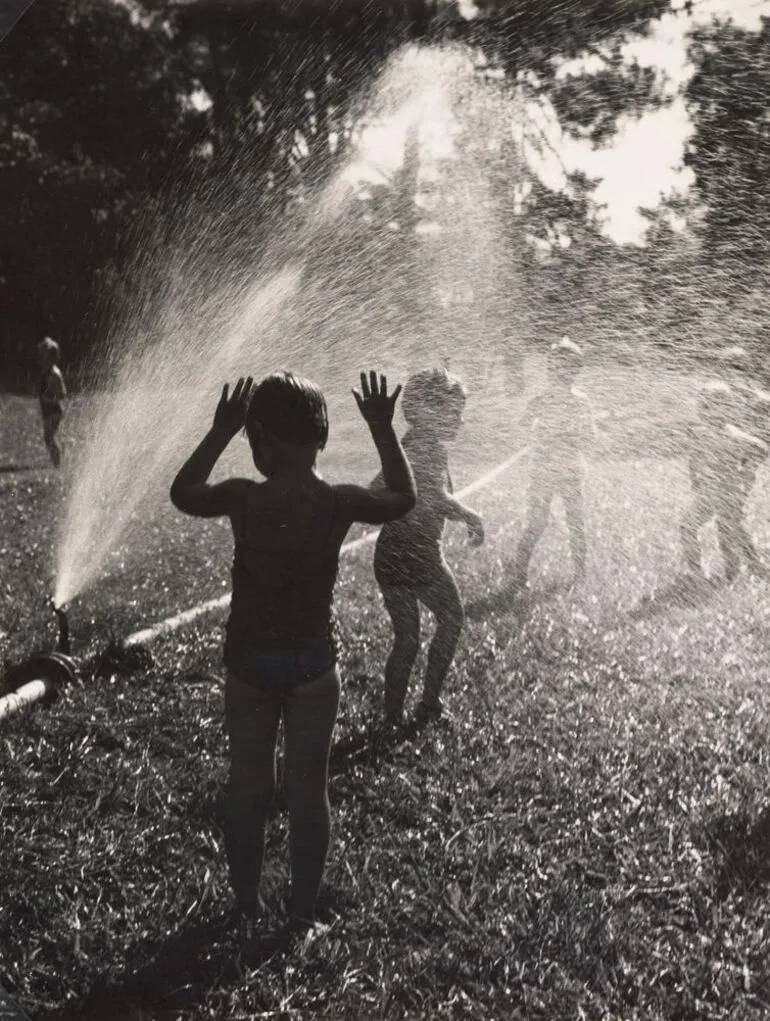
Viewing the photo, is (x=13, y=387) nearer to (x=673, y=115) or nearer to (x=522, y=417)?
(x=522, y=417)

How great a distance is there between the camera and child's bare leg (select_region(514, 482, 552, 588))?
197 cm

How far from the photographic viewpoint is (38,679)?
2.17 meters

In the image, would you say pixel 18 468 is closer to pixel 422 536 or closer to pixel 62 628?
pixel 62 628

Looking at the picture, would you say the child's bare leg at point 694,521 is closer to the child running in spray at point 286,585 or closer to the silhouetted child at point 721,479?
the silhouetted child at point 721,479

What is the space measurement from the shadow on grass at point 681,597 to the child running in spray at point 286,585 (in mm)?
811

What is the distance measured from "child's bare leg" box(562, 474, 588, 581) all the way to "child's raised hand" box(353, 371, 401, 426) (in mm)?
794

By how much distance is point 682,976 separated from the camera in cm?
131

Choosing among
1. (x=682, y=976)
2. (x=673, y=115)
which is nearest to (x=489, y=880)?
(x=682, y=976)

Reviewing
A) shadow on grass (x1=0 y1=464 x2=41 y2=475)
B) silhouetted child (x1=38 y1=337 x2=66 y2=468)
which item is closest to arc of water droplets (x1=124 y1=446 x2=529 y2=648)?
silhouetted child (x1=38 y1=337 x2=66 y2=468)

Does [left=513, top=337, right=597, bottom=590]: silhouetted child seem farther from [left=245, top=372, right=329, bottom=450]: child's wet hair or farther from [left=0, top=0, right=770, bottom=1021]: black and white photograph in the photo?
[left=245, top=372, right=329, bottom=450]: child's wet hair

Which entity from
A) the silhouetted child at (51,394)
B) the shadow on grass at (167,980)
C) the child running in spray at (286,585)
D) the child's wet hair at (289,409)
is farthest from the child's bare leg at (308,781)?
the silhouetted child at (51,394)

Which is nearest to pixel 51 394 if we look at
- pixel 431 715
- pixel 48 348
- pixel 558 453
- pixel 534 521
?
pixel 48 348

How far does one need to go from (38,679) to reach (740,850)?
164cm

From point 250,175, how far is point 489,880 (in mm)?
1412
